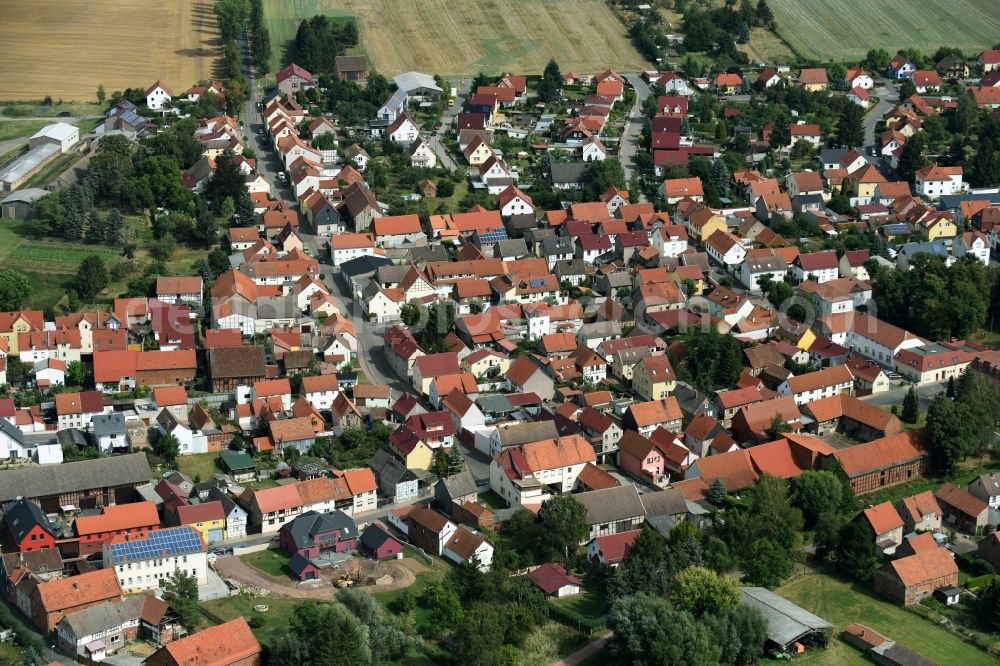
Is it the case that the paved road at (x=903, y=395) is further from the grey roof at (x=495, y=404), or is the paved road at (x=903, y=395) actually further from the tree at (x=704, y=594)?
the tree at (x=704, y=594)

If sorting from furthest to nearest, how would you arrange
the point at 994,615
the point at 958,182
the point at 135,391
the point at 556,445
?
the point at 958,182, the point at 135,391, the point at 556,445, the point at 994,615

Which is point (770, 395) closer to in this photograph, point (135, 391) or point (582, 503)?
point (582, 503)

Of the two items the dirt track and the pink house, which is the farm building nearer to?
the dirt track

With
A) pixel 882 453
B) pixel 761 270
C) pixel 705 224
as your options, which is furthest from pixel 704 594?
pixel 705 224

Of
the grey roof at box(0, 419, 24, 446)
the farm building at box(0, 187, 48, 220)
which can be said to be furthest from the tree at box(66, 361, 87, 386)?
the farm building at box(0, 187, 48, 220)

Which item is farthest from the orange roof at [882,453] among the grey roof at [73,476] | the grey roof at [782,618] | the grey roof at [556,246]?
the grey roof at [73,476]

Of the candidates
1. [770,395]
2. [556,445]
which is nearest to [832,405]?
[770,395]
